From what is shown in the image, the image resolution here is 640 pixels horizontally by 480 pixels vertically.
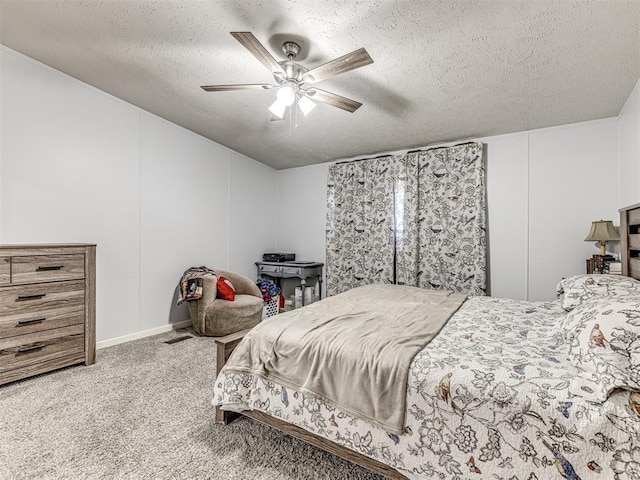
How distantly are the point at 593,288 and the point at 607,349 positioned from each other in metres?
0.93

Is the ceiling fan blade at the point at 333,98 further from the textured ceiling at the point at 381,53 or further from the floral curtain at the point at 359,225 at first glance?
the floral curtain at the point at 359,225

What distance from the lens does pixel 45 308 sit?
2531 mm

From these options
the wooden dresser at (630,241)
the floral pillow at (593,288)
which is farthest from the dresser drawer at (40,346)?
the wooden dresser at (630,241)

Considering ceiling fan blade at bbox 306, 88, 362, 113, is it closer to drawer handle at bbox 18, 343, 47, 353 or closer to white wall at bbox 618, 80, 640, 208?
white wall at bbox 618, 80, 640, 208

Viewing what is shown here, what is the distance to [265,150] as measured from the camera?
180 inches

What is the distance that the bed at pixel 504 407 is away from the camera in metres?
1.03

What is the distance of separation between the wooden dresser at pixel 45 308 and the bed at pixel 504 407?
6.15 feet

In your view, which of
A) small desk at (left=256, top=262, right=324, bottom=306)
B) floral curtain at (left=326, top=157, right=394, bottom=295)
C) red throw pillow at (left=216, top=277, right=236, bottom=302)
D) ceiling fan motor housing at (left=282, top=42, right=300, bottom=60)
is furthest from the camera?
small desk at (left=256, top=262, right=324, bottom=306)

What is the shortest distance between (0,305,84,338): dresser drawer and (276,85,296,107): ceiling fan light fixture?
8.18ft

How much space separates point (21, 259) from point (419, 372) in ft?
9.75

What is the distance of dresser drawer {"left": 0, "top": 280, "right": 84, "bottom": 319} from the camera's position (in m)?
2.35

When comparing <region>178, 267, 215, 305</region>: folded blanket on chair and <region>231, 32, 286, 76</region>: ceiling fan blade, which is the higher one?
<region>231, 32, 286, 76</region>: ceiling fan blade

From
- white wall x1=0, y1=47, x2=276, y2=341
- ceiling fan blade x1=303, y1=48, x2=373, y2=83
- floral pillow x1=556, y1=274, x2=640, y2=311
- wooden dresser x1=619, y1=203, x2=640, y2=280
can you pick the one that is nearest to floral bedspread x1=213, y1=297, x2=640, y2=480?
floral pillow x1=556, y1=274, x2=640, y2=311

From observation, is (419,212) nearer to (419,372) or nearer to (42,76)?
(419,372)
